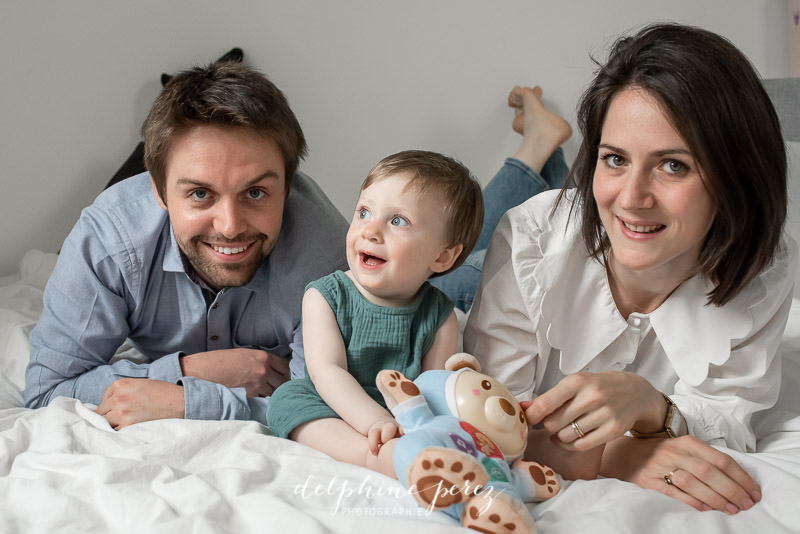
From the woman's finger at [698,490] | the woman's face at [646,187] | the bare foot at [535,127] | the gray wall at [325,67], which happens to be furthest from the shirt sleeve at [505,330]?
the gray wall at [325,67]

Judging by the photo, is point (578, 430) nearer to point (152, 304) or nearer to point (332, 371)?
point (332, 371)

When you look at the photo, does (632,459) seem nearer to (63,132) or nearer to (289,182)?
(289,182)

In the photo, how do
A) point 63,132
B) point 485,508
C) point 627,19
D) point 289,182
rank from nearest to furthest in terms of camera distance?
1. point 485,508
2. point 289,182
3. point 63,132
4. point 627,19

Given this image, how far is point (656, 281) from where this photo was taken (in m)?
1.34

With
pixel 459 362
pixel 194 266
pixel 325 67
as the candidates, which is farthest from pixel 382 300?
pixel 325 67

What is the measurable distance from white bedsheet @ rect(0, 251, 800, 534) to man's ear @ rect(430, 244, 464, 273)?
395 millimetres

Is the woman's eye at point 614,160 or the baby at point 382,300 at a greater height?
the woman's eye at point 614,160

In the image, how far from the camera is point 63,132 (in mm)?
2416

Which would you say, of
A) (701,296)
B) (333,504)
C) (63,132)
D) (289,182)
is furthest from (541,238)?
(63,132)

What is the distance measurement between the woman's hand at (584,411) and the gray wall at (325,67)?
182 cm

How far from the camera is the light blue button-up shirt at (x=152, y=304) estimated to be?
1449 millimetres

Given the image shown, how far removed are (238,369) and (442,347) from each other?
Answer: 0.42 meters

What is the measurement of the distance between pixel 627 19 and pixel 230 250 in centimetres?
208

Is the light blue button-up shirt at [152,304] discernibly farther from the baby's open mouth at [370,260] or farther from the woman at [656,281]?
the woman at [656,281]
